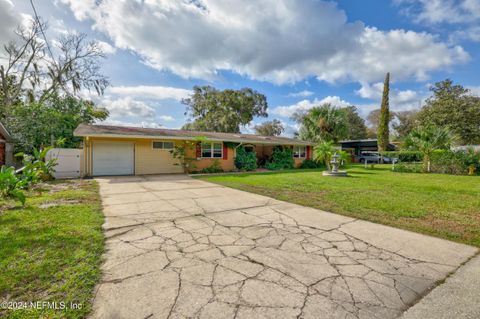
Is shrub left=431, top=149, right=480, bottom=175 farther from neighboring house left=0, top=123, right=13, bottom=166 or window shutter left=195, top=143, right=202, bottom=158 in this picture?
neighboring house left=0, top=123, right=13, bottom=166

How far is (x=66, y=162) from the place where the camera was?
11.2 m

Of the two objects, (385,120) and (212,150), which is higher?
(385,120)

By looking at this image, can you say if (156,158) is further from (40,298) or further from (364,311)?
(364,311)

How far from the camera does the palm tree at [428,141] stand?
14531 mm

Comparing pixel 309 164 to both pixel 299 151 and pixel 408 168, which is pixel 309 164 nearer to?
pixel 299 151

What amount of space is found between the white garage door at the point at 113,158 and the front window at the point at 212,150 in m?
4.23

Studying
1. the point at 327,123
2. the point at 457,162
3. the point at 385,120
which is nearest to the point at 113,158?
the point at 327,123

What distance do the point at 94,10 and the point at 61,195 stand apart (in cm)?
662

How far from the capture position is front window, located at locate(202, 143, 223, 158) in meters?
15.0

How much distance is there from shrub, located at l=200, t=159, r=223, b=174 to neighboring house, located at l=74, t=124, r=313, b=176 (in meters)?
0.22

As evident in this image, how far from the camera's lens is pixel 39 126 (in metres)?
14.2

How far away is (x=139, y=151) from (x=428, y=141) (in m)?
18.0

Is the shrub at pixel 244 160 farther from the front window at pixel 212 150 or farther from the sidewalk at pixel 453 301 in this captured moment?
the sidewalk at pixel 453 301

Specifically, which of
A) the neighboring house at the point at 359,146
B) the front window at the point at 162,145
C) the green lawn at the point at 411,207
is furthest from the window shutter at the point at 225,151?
the neighboring house at the point at 359,146
